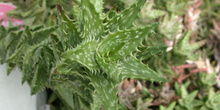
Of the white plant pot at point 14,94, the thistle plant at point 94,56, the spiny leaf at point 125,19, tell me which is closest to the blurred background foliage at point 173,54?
the white plant pot at point 14,94

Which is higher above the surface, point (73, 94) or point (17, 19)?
point (17, 19)

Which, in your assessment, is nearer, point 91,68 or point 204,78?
point 91,68

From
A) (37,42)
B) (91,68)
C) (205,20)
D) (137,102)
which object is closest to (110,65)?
(91,68)

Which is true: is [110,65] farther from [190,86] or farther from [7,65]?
[190,86]

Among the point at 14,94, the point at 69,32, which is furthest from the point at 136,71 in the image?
the point at 14,94

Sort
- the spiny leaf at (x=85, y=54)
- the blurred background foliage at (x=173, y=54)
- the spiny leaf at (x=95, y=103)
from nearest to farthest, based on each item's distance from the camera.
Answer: the spiny leaf at (x=85, y=54), the spiny leaf at (x=95, y=103), the blurred background foliage at (x=173, y=54)

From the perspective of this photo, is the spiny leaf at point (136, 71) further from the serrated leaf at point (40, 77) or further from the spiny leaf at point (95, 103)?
the serrated leaf at point (40, 77)

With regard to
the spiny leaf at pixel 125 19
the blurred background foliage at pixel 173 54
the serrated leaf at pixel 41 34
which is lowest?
the blurred background foliage at pixel 173 54
